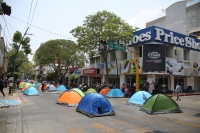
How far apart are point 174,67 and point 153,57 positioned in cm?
429

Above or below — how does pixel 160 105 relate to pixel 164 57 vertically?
below

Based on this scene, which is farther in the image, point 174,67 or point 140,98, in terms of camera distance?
point 174,67

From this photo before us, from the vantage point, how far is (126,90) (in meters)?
22.0

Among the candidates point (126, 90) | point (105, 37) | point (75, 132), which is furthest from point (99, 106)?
point (105, 37)

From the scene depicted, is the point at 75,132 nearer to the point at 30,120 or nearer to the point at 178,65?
the point at 30,120

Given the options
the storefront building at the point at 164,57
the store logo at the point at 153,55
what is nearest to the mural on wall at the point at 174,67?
the storefront building at the point at 164,57

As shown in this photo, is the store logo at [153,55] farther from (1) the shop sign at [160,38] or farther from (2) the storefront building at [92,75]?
(2) the storefront building at [92,75]

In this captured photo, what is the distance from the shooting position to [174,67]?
24.6m

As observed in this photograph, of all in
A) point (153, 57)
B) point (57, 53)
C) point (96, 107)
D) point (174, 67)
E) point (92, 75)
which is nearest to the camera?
point (96, 107)

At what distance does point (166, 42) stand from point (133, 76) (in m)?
7.19

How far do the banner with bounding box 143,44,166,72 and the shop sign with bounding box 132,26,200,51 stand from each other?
0.83 meters

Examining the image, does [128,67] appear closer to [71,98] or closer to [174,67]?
[174,67]

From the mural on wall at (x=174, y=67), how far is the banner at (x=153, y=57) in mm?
1098

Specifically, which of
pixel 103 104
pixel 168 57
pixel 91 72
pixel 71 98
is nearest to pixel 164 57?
pixel 168 57
